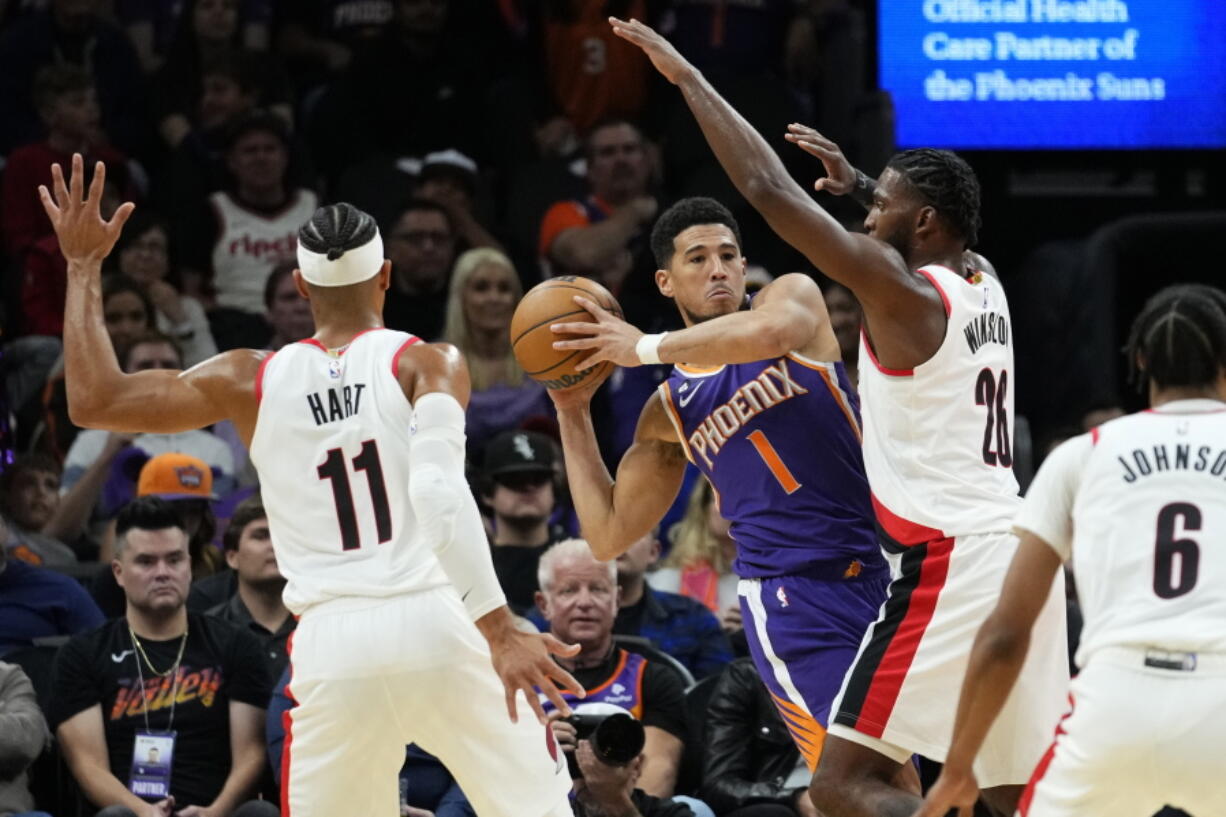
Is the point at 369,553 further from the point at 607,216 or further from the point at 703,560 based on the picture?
the point at 607,216

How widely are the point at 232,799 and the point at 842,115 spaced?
6.26m

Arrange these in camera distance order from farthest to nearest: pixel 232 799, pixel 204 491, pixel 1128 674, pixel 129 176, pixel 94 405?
pixel 129 176 → pixel 204 491 → pixel 232 799 → pixel 94 405 → pixel 1128 674

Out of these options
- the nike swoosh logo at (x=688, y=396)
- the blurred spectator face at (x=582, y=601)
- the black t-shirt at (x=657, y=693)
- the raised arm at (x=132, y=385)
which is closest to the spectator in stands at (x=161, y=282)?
the blurred spectator face at (x=582, y=601)

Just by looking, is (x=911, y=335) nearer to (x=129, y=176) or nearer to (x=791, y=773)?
(x=791, y=773)

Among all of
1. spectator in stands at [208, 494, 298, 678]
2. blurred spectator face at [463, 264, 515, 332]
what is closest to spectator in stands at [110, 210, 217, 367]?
blurred spectator face at [463, 264, 515, 332]

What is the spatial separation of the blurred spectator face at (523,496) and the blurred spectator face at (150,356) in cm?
184

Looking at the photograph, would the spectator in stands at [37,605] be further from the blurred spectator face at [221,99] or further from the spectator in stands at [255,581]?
the blurred spectator face at [221,99]

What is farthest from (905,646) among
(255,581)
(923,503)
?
(255,581)

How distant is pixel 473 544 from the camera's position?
17.8 feet

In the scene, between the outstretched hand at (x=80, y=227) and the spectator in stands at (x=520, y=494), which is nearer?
the outstretched hand at (x=80, y=227)

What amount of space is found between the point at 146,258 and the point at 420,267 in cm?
156

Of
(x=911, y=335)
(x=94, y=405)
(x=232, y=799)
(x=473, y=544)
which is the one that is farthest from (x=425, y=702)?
(x=232, y=799)

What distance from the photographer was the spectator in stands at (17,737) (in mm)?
7301

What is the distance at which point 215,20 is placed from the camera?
11703 millimetres
